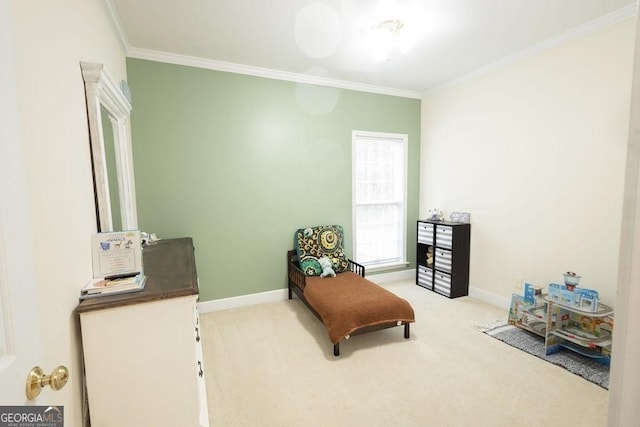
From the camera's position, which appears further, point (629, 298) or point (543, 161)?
point (543, 161)

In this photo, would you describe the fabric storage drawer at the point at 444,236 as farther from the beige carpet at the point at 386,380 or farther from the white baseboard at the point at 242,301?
the white baseboard at the point at 242,301

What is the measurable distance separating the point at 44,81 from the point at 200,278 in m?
2.46

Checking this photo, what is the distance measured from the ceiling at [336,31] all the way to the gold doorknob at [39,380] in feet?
7.76

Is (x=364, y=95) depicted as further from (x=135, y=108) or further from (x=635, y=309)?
(x=635, y=309)

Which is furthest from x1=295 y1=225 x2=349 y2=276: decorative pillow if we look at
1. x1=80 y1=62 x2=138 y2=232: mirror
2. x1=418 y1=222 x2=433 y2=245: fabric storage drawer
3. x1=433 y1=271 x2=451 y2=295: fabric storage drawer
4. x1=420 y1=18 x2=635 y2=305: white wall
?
x1=80 y1=62 x2=138 y2=232: mirror

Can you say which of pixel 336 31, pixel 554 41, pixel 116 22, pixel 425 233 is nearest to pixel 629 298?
pixel 336 31

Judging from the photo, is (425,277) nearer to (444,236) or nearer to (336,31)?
(444,236)

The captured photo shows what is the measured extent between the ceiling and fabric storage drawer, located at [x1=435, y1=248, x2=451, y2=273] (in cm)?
221

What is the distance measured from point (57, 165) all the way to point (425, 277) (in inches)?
154

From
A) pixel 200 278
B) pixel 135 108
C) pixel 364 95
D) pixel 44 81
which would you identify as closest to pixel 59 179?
pixel 44 81

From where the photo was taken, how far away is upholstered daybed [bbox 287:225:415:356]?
2.41m

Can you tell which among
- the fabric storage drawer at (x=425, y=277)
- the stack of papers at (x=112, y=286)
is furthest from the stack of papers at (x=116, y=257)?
the fabric storage drawer at (x=425, y=277)

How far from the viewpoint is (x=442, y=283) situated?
3672 millimetres

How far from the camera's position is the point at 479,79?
3373mm
